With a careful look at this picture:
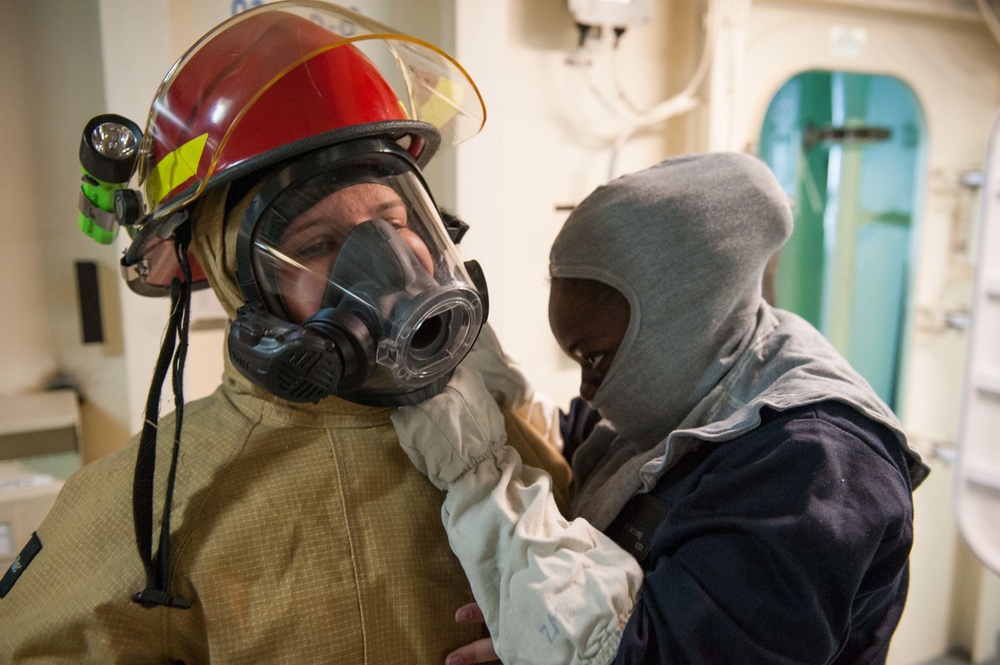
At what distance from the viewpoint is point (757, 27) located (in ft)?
7.41

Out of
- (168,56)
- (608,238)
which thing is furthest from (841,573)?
(168,56)

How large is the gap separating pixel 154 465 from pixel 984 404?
103 inches

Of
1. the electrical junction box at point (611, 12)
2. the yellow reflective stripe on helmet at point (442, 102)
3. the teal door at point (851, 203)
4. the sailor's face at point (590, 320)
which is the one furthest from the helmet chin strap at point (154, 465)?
the teal door at point (851, 203)

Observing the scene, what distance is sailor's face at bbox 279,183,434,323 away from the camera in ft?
2.97

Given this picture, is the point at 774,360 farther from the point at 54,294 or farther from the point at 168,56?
the point at 54,294

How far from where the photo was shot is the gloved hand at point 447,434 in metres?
0.95

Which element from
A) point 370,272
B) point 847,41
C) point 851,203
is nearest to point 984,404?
point 851,203

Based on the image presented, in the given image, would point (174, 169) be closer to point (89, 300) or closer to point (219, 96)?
point (219, 96)

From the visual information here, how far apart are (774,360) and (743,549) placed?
1.14 feet

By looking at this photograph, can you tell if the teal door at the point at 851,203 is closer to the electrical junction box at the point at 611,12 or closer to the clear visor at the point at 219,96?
the electrical junction box at the point at 611,12

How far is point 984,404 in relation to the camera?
7.89ft

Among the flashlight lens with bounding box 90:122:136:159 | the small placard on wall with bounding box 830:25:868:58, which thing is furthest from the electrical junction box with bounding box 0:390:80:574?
the small placard on wall with bounding box 830:25:868:58

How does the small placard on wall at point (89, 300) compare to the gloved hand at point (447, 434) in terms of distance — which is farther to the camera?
the small placard on wall at point (89, 300)

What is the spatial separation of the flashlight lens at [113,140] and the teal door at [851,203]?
2.02 meters
